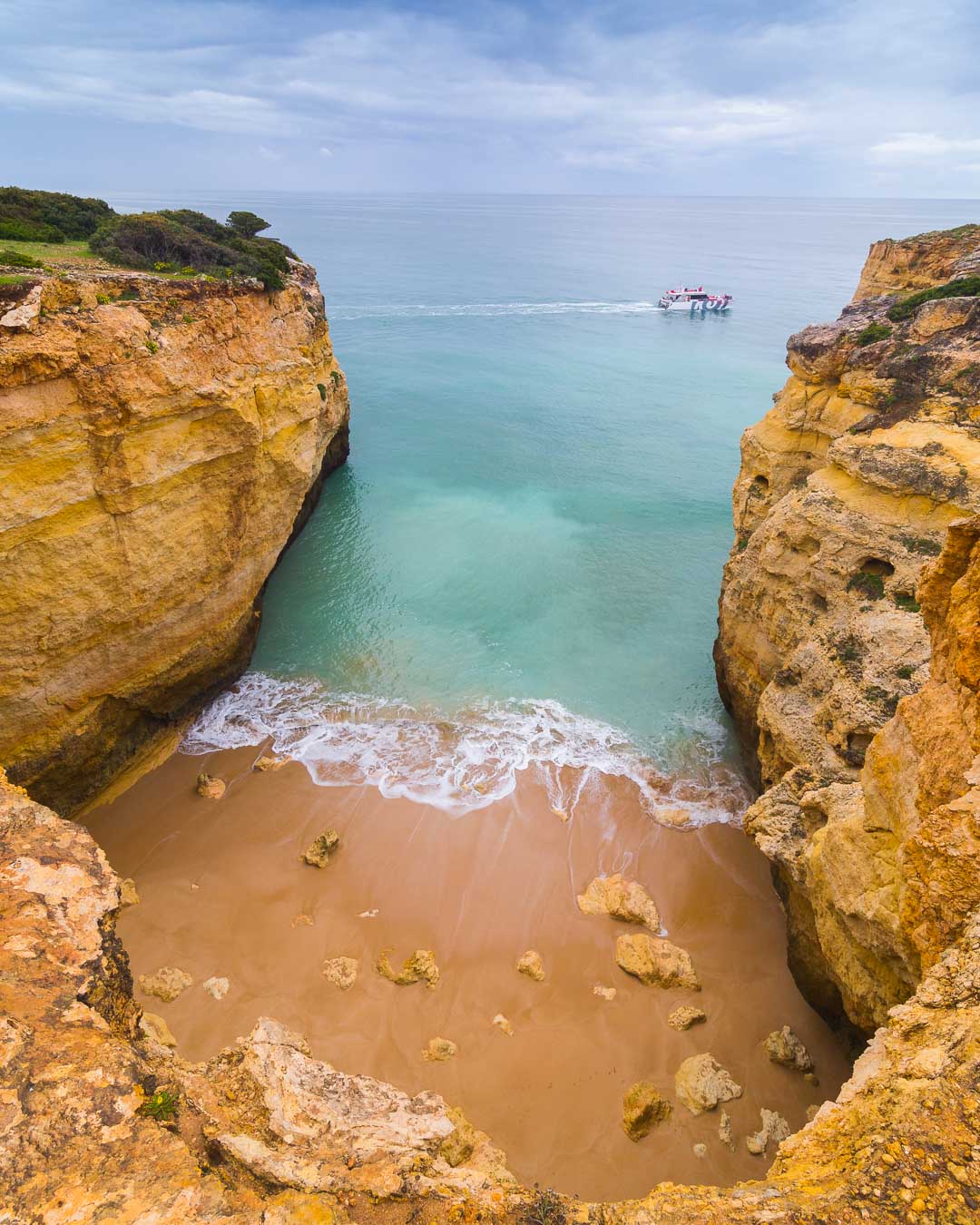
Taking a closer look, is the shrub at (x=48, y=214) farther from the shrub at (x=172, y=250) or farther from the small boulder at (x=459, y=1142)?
the small boulder at (x=459, y=1142)

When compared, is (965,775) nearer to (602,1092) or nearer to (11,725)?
(602,1092)

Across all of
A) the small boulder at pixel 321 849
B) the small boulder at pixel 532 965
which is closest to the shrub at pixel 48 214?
the small boulder at pixel 321 849

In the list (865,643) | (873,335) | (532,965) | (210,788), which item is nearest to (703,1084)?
(532,965)

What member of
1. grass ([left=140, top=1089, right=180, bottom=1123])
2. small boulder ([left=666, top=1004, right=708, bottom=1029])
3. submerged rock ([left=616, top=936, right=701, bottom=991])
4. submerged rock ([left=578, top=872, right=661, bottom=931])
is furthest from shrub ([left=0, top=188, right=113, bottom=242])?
small boulder ([left=666, top=1004, right=708, bottom=1029])

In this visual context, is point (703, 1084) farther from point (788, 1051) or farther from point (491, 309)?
point (491, 309)

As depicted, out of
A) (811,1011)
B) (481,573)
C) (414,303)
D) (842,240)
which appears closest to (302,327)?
(481,573)
